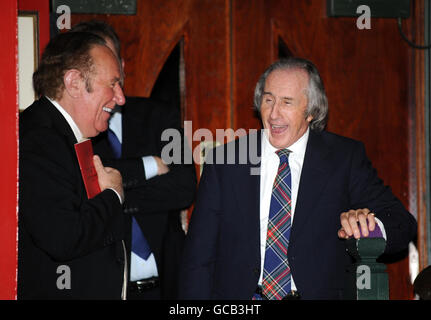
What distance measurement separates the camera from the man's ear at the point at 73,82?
2.24 metres

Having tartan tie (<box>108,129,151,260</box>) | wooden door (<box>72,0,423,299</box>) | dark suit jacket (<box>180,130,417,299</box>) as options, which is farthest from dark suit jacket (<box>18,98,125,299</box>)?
wooden door (<box>72,0,423,299</box>)

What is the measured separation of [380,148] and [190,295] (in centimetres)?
156

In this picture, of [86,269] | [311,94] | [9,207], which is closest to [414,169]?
[311,94]

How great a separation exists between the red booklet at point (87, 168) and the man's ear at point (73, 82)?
218 mm

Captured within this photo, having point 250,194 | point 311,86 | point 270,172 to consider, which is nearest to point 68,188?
point 250,194

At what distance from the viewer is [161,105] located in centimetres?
277

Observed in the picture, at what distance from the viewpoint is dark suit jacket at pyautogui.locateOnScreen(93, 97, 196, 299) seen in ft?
8.25

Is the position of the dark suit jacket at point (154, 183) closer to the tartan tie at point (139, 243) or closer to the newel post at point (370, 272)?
the tartan tie at point (139, 243)

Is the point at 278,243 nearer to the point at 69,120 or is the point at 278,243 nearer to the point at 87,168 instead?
the point at 87,168

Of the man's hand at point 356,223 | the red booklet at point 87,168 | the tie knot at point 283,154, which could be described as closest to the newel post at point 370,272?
the man's hand at point 356,223

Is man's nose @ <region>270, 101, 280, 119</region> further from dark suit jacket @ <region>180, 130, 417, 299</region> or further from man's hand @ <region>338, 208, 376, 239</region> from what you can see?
man's hand @ <region>338, 208, 376, 239</region>

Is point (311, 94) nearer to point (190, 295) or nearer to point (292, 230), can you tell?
point (292, 230)

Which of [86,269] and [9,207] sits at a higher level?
[9,207]

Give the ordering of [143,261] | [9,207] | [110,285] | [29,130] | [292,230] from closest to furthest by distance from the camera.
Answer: [9,207] → [29,130] → [110,285] → [292,230] → [143,261]
